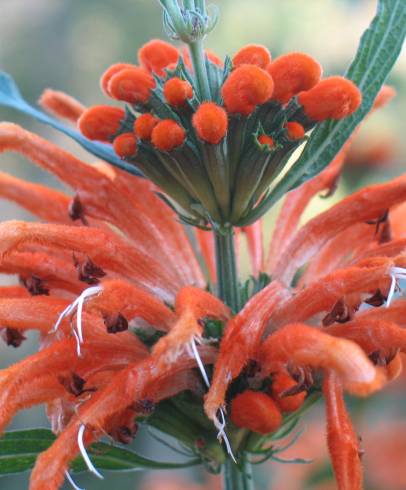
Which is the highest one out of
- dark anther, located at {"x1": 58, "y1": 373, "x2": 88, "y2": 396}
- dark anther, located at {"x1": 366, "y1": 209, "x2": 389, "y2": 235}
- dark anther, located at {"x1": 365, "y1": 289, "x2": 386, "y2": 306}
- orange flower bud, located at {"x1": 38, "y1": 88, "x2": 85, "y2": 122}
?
orange flower bud, located at {"x1": 38, "y1": 88, "x2": 85, "y2": 122}

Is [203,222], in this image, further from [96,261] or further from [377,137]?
[377,137]

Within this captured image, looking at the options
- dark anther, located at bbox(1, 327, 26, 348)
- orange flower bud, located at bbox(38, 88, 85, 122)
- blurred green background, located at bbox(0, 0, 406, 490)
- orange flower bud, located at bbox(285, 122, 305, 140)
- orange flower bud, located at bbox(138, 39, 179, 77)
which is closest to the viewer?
orange flower bud, located at bbox(285, 122, 305, 140)

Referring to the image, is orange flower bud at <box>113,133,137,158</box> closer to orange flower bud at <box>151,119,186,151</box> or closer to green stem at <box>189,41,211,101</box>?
orange flower bud at <box>151,119,186,151</box>

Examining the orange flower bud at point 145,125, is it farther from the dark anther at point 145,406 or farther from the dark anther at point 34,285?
the dark anther at point 145,406

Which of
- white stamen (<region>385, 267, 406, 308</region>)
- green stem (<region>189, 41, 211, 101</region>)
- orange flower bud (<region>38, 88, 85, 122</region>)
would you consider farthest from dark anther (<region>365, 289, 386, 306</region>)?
orange flower bud (<region>38, 88, 85, 122</region>)

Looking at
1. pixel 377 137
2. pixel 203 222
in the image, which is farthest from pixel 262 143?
pixel 377 137

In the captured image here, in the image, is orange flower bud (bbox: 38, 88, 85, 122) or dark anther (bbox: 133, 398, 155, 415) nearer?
dark anther (bbox: 133, 398, 155, 415)
